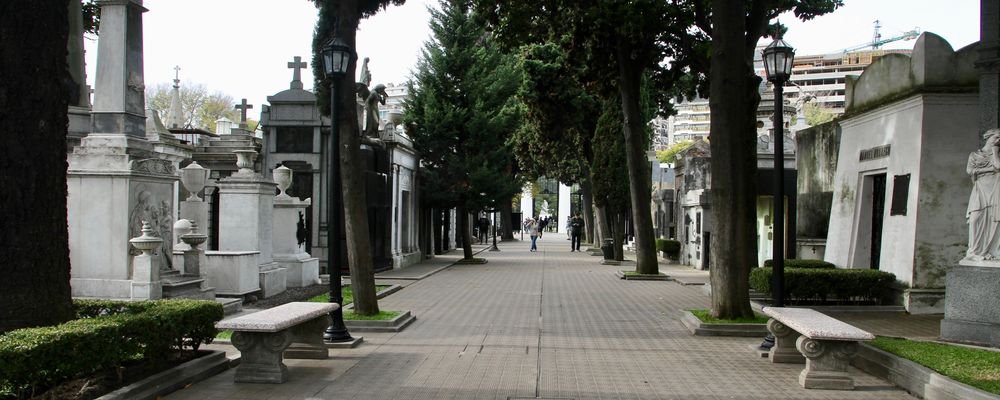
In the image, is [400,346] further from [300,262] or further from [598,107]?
[598,107]

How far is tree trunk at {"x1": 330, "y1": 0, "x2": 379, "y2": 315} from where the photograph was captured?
11.1 m

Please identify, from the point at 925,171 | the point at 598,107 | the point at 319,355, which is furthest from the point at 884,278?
the point at 598,107

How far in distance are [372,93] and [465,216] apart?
337 inches

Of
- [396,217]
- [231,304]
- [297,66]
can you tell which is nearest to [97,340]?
[231,304]

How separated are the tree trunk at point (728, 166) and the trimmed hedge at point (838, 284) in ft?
6.93

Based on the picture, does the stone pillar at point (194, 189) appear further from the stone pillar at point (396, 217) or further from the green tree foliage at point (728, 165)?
the stone pillar at point (396, 217)

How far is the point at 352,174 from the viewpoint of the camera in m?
11.0

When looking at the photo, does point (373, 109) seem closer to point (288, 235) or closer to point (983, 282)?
point (288, 235)

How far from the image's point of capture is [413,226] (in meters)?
28.7

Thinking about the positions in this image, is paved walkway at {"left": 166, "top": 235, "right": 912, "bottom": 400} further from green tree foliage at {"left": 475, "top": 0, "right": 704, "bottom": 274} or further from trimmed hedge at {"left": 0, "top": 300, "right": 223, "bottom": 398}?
green tree foliage at {"left": 475, "top": 0, "right": 704, "bottom": 274}

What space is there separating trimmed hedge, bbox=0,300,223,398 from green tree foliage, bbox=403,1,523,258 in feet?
68.3

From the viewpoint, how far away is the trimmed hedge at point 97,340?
5.20 meters

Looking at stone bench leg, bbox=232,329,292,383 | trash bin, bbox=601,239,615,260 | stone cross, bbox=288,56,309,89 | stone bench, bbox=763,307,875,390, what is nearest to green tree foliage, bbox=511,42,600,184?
trash bin, bbox=601,239,615,260

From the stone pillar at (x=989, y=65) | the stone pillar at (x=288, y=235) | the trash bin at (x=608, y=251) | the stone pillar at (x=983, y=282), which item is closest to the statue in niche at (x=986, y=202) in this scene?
the stone pillar at (x=983, y=282)
